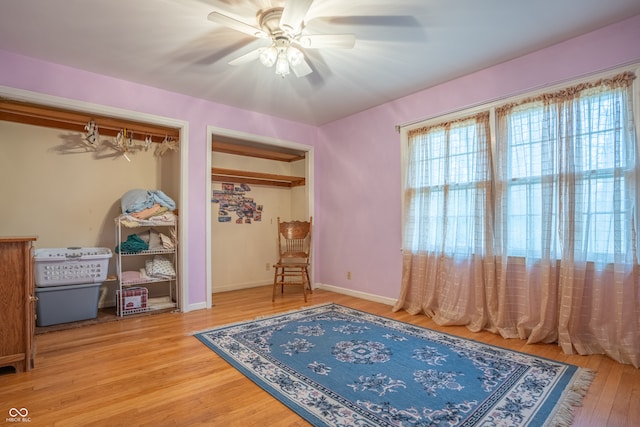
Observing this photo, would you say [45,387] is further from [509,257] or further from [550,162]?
[550,162]

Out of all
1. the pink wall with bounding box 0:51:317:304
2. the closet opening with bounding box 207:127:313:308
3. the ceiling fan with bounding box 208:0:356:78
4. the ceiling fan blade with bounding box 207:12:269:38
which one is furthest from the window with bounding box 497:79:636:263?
the pink wall with bounding box 0:51:317:304

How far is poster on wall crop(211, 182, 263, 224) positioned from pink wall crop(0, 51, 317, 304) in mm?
942

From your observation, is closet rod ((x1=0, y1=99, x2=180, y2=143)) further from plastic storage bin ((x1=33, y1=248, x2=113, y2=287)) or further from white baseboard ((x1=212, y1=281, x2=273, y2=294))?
white baseboard ((x1=212, y1=281, x2=273, y2=294))

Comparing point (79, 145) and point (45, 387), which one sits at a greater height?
point (79, 145)

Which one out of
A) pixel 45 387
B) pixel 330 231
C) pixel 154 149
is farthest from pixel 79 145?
pixel 330 231

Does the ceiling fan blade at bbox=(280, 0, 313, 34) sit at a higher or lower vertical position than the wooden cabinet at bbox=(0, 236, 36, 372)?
higher

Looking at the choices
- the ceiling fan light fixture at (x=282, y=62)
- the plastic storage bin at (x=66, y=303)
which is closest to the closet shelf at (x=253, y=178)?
the plastic storage bin at (x=66, y=303)

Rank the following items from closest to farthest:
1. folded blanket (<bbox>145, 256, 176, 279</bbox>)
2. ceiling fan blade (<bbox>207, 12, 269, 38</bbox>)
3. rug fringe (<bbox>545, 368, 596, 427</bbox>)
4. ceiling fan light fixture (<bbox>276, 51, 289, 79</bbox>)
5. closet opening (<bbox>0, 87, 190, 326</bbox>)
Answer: rug fringe (<bbox>545, 368, 596, 427</bbox>), ceiling fan blade (<bbox>207, 12, 269, 38</bbox>), ceiling fan light fixture (<bbox>276, 51, 289, 79</bbox>), closet opening (<bbox>0, 87, 190, 326</bbox>), folded blanket (<bbox>145, 256, 176, 279</bbox>)

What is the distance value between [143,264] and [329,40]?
337 cm

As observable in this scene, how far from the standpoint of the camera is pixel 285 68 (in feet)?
7.88

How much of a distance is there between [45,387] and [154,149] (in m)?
2.91

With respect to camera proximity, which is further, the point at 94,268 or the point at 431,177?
the point at 431,177

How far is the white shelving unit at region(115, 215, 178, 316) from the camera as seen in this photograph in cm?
332

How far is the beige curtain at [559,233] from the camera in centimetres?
222
